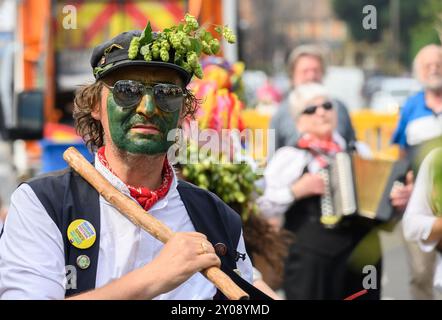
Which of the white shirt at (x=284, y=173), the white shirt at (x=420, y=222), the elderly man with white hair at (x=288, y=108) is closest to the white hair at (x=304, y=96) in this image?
the elderly man with white hair at (x=288, y=108)

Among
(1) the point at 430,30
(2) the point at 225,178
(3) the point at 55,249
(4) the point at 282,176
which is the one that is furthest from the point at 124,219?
(4) the point at 282,176

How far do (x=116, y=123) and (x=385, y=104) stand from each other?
31.1m

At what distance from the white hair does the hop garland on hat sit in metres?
4.43

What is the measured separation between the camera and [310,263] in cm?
720

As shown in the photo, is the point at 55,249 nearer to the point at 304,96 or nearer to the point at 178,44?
the point at 178,44

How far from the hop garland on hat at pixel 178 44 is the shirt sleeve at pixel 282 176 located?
3.61 m

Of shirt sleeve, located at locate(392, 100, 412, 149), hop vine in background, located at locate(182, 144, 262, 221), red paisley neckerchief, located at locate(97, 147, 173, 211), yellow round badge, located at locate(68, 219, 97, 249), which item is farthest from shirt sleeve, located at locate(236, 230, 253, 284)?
shirt sleeve, located at locate(392, 100, 412, 149)

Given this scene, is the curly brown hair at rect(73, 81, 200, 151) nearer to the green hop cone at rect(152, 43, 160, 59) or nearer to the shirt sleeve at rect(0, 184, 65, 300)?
the green hop cone at rect(152, 43, 160, 59)

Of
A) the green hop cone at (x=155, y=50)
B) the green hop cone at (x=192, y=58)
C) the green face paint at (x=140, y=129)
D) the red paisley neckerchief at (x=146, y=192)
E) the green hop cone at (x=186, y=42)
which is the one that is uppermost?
the green hop cone at (x=186, y=42)

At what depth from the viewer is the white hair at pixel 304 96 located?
7.73 meters

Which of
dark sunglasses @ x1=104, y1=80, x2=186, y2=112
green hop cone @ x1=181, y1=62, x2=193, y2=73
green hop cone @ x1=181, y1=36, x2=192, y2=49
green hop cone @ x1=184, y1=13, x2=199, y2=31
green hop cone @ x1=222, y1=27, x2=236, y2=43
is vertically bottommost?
dark sunglasses @ x1=104, y1=80, x2=186, y2=112

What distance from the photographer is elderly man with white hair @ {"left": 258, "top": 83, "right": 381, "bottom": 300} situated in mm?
7070

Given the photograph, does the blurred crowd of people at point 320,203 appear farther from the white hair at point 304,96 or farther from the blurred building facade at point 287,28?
the blurred building facade at point 287,28

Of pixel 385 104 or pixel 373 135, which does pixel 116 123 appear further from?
pixel 385 104
